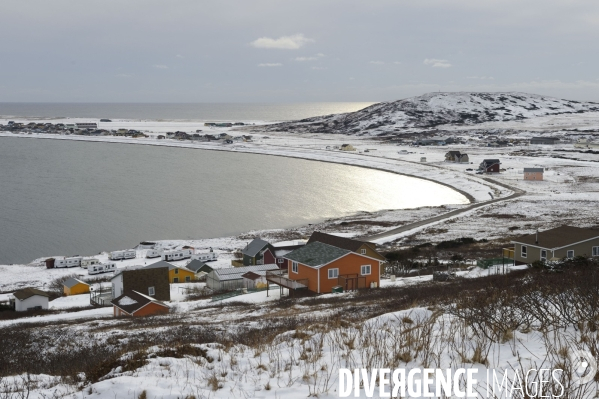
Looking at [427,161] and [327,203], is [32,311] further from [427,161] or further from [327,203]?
[427,161]

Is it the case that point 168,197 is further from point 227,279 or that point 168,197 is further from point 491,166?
point 491,166

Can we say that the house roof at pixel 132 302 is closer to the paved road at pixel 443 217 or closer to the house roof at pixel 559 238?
the house roof at pixel 559 238

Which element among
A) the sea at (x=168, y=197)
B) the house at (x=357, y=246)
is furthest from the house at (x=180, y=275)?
the sea at (x=168, y=197)

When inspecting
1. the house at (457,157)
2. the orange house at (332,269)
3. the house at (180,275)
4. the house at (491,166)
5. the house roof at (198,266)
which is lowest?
the house at (180,275)

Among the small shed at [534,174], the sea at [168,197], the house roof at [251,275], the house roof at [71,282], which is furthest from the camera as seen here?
the small shed at [534,174]

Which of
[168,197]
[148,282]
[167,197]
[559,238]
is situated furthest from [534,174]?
[148,282]

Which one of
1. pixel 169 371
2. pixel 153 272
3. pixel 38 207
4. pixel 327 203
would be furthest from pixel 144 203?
pixel 169 371
